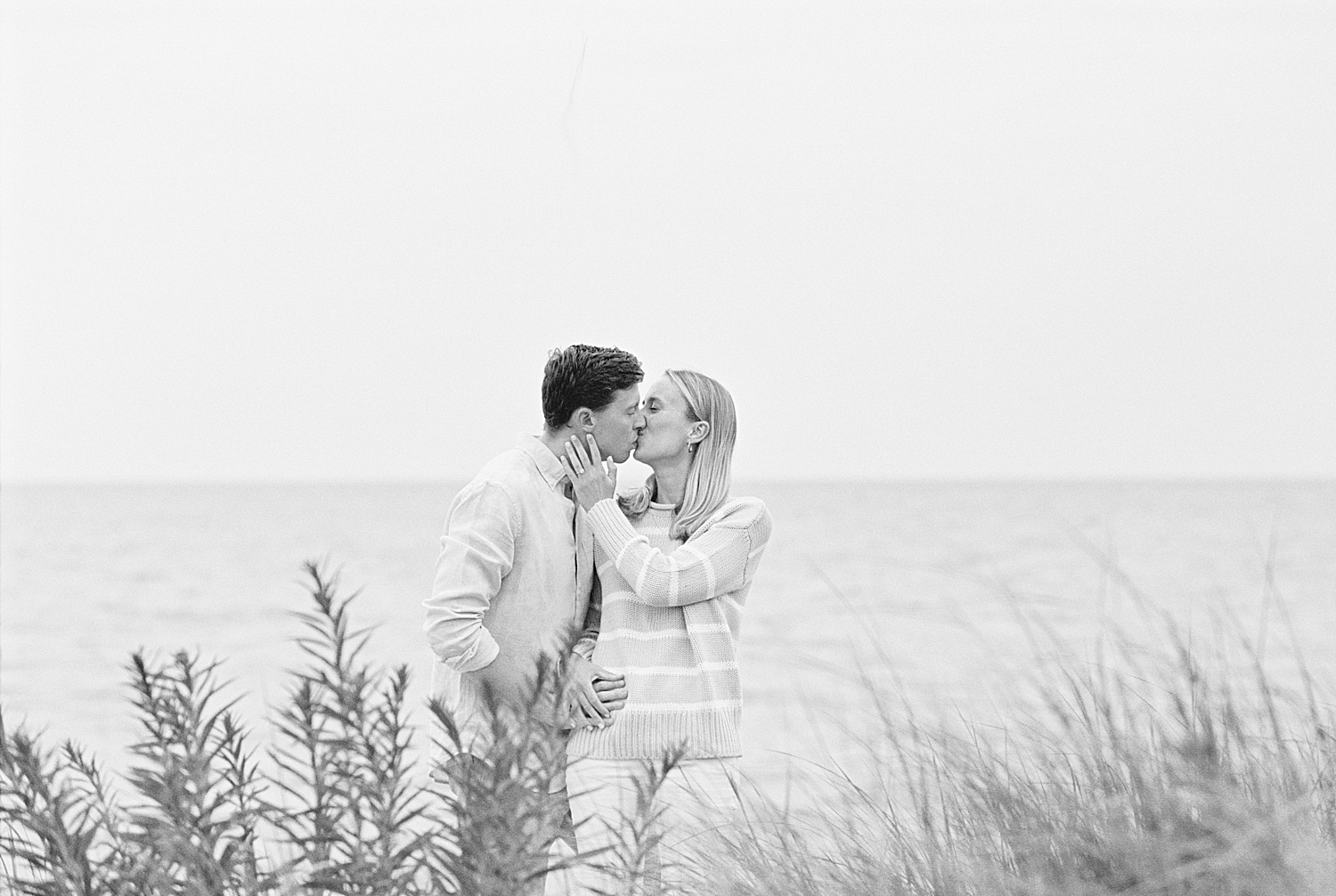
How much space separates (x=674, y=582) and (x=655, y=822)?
7.33 feet

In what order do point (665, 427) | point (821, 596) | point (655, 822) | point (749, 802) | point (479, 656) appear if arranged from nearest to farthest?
point (655, 822) < point (749, 802) < point (479, 656) < point (665, 427) < point (821, 596)

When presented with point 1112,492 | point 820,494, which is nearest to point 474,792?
point 820,494

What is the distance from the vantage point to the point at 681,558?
3.94 m

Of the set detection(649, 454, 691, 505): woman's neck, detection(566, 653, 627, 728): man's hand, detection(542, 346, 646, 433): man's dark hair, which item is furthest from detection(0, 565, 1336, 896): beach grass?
detection(542, 346, 646, 433): man's dark hair

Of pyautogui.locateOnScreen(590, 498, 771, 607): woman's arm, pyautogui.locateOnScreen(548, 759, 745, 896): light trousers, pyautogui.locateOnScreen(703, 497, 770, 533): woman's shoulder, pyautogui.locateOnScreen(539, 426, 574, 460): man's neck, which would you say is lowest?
pyautogui.locateOnScreen(548, 759, 745, 896): light trousers

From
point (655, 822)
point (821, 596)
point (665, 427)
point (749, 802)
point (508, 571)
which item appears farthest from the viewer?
point (821, 596)

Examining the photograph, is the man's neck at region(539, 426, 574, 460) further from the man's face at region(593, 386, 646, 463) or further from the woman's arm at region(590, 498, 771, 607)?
the woman's arm at region(590, 498, 771, 607)

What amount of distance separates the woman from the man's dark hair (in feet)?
0.40

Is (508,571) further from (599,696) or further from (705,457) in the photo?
(705,457)

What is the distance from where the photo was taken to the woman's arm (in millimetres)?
3873

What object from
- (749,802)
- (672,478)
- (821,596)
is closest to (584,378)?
(672,478)

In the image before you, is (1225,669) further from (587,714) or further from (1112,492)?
(1112,492)

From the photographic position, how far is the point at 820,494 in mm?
77438

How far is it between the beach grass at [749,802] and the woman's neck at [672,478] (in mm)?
1018
